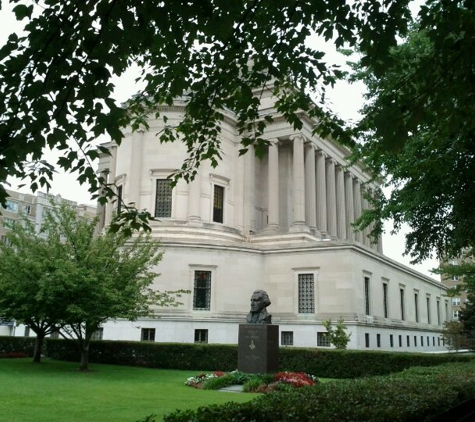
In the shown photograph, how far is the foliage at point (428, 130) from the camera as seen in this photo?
7711 mm

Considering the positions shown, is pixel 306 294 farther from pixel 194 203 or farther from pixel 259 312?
pixel 259 312

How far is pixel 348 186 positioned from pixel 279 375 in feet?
128

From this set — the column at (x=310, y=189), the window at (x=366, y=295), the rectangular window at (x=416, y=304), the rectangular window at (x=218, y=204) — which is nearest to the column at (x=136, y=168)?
the rectangular window at (x=218, y=204)

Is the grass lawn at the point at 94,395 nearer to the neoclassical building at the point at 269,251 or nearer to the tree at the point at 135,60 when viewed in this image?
the tree at the point at 135,60

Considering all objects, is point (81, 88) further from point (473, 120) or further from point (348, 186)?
point (348, 186)

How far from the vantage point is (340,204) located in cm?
5072

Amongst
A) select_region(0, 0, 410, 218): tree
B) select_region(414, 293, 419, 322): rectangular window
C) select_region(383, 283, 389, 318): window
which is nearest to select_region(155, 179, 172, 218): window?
select_region(383, 283, 389, 318): window

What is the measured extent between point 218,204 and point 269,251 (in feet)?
22.8

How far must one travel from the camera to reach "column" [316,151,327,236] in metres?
45.2

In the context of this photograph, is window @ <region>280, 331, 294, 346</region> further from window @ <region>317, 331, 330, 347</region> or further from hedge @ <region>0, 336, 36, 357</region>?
hedge @ <region>0, 336, 36, 357</region>

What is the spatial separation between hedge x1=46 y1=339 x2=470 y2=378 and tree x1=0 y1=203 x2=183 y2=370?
333cm

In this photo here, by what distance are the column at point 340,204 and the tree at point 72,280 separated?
29715mm

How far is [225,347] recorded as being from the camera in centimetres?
2438

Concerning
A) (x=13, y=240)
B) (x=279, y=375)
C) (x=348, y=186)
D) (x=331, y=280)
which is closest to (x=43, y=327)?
(x=13, y=240)
